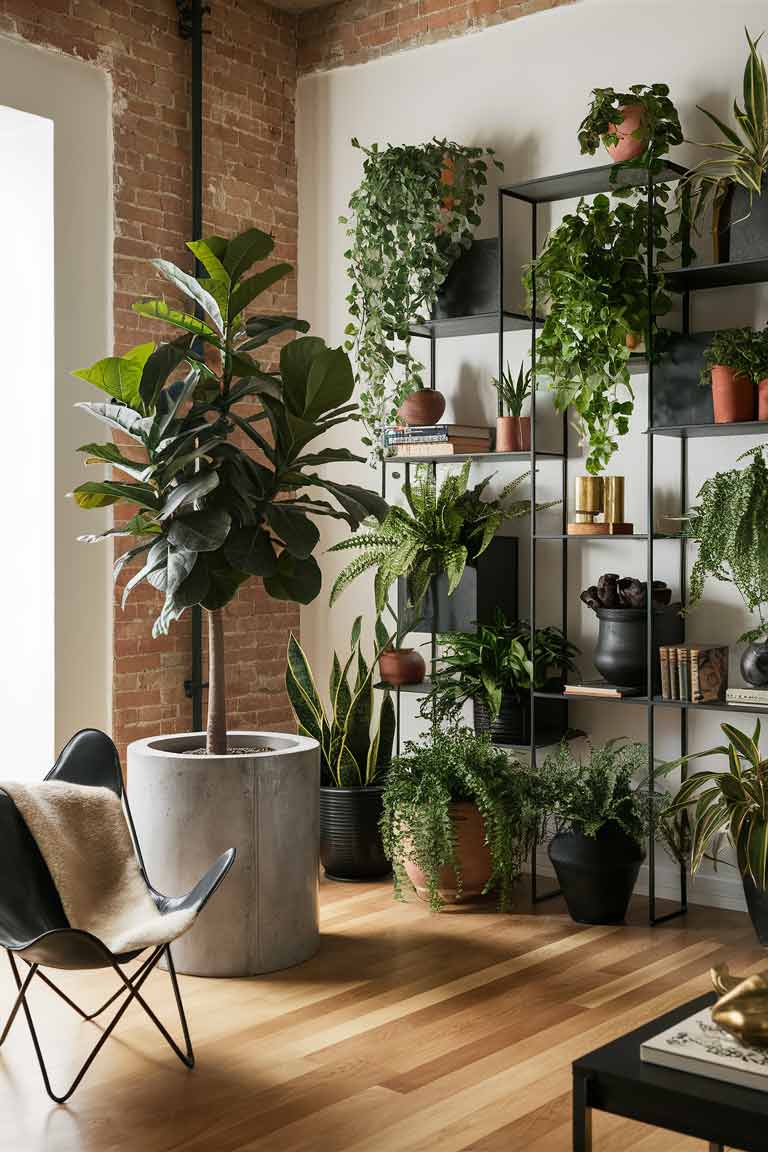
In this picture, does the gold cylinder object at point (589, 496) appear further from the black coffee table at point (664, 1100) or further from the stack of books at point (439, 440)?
the black coffee table at point (664, 1100)

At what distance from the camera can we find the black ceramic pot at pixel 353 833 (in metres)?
5.07

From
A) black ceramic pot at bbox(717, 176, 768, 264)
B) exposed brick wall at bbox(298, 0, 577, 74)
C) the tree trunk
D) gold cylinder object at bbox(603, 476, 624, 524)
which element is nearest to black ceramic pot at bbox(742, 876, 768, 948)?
gold cylinder object at bbox(603, 476, 624, 524)

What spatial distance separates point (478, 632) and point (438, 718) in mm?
379

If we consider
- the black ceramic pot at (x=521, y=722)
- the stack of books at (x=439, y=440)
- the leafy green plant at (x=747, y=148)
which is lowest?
the black ceramic pot at (x=521, y=722)

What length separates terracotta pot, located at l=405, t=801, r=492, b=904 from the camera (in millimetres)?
4691

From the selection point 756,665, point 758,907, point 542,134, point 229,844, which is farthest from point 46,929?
point 542,134

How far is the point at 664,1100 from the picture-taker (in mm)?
2123

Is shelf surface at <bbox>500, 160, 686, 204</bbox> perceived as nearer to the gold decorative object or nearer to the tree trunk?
the tree trunk

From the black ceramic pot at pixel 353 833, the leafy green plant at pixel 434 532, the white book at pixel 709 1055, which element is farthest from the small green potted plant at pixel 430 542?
the white book at pixel 709 1055

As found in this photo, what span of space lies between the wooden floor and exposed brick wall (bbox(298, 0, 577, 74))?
3.65 m

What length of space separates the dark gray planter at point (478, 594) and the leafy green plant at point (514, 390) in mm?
535

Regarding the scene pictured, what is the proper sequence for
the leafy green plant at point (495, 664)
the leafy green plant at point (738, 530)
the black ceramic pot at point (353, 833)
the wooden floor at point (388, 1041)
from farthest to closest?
the black ceramic pot at point (353, 833) < the leafy green plant at point (495, 664) < the leafy green plant at point (738, 530) < the wooden floor at point (388, 1041)

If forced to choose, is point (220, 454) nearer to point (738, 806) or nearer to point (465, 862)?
point (465, 862)

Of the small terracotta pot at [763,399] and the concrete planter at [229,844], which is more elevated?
the small terracotta pot at [763,399]
